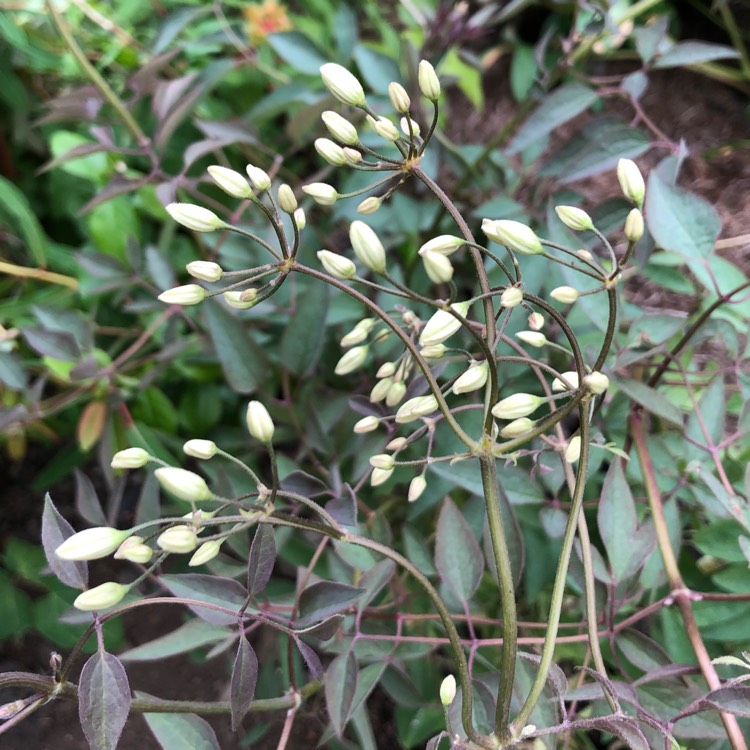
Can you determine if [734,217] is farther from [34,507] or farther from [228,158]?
[34,507]

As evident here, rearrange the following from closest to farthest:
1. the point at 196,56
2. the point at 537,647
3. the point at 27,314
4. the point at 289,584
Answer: the point at 537,647, the point at 289,584, the point at 27,314, the point at 196,56

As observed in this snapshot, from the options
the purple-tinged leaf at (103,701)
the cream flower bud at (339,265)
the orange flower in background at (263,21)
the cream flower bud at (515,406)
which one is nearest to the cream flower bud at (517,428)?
the cream flower bud at (515,406)

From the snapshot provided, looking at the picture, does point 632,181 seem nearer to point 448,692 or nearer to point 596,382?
point 596,382

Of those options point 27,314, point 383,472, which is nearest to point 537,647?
point 383,472

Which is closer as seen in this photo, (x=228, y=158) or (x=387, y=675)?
(x=387, y=675)

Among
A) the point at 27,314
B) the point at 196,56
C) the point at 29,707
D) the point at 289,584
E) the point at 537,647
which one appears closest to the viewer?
the point at 29,707

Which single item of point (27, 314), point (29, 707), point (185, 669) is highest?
point (29, 707)
